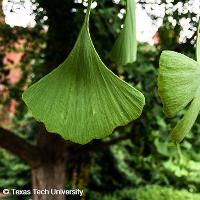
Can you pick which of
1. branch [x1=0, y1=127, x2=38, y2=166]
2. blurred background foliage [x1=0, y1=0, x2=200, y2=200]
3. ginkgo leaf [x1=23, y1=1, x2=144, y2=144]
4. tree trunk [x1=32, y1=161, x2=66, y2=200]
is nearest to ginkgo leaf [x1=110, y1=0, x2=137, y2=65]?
ginkgo leaf [x1=23, y1=1, x2=144, y2=144]

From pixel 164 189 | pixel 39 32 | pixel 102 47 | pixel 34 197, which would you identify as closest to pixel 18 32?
pixel 39 32

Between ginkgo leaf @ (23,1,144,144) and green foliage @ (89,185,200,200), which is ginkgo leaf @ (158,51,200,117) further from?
green foliage @ (89,185,200,200)

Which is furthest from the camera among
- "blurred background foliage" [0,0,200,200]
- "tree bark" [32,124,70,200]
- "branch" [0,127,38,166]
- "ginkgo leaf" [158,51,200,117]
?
"tree bark" [32,124,70,200]

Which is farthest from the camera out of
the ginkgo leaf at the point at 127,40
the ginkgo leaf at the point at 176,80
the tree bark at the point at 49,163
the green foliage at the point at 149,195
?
the green foliage at the point at 149,195

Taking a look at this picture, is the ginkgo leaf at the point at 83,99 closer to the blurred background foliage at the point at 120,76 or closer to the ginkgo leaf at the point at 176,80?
the ginkgo leaf at the point at 176,80

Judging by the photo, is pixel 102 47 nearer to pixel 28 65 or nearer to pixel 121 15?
pixel 121 15

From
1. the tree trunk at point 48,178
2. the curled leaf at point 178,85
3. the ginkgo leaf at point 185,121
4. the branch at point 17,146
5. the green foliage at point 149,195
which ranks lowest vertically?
the green foliage at point 149,195

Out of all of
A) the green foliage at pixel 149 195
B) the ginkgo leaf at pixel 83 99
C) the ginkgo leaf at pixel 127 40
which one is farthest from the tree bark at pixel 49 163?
the ginkgo leaf at pixel 83 99

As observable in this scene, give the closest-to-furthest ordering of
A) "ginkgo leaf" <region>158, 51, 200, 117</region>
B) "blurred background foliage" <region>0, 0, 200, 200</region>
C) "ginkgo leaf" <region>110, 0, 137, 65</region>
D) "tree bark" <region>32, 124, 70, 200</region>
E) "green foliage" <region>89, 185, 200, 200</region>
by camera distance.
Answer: "ginkgo leaf" <region>158, 51, 200, 117</region>
"ginkgo leaf" <region>110, 0, 137, 65</region>
"blurred background foliage" <region>0, 0, 200, 200</region>
"tree bark" <region>32, 124, 70, 200</region>
"green foliage" <region>89, 185, 200, 200</region>
